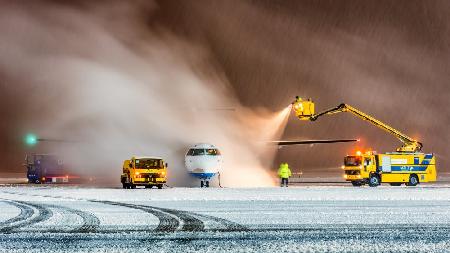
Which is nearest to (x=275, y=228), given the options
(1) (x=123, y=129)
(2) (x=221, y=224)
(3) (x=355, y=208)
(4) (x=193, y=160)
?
(2) (x=221, y=224)

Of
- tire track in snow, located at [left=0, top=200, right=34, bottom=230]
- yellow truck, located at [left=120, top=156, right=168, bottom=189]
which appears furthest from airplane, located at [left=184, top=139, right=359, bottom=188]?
tire track in snow, located at [left=0, top=200, right=34, bottom=230]

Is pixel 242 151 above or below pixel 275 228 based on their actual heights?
above

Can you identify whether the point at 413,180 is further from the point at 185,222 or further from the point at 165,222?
the point at 165,222

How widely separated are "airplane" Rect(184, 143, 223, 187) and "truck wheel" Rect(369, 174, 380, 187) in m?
12.8

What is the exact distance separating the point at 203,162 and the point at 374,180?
14613mm

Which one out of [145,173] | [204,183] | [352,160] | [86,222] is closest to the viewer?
[86,222]

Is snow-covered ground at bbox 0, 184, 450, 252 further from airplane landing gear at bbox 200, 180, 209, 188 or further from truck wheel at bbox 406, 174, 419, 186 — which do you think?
truck wheel at bbox 406, 174, 419, 186

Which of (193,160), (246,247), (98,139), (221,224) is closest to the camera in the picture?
(246,247)

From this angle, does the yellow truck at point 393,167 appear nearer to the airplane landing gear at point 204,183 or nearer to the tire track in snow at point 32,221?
the airplane landing gear at point 204,183

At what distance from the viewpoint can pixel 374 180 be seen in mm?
62156

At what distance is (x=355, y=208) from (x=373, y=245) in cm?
1363

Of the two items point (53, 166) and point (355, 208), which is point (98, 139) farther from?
point (355, 208)

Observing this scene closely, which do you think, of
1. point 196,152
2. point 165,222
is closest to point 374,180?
point 196,152

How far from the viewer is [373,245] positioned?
14.9m
